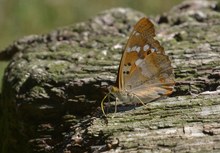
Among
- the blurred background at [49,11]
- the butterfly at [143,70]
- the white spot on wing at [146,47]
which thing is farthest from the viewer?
the blurred background at [49,11]

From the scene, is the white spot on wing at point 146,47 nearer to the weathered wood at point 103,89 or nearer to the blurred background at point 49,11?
the weathered wood at point 103,89

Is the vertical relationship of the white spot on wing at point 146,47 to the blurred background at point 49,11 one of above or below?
below

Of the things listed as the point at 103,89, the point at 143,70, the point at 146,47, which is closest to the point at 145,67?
the point at 143,70

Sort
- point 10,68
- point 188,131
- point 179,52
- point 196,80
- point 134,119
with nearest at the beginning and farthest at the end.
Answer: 1. point 188,131
2. point 134,119
3. point 196,80
4. point 179,52
5. point 10,68

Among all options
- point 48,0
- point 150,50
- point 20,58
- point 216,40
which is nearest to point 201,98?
point 150,50

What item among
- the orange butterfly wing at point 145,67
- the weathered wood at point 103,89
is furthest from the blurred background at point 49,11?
the orange butterfly wing at point 145,67

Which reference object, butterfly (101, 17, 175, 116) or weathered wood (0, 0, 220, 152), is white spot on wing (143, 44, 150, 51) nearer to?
butterfly (101, 17, 175, 116)

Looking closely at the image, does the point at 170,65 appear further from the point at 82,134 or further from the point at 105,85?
the point at 82,134
